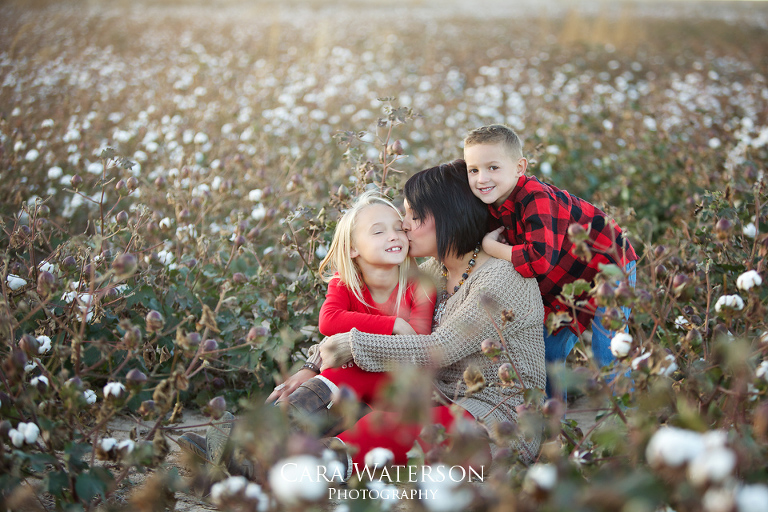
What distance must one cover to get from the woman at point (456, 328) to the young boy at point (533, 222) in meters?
0.06

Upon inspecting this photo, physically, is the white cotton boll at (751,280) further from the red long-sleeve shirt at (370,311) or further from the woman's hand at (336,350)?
Result: the woman's hand at (336,350)

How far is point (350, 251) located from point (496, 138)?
0.65 meters

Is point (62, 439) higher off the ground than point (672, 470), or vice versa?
point (672, 470)

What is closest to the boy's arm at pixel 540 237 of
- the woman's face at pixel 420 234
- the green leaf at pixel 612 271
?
the woman's face at pixel 420 234

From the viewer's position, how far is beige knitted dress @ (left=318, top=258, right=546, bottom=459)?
76.4 inches

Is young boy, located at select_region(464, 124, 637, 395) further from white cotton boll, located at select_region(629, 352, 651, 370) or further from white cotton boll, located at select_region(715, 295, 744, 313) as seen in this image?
white cotton boll, located at select_region(629, 352, 651, 370)

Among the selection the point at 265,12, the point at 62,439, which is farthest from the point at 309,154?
the point at 265,12

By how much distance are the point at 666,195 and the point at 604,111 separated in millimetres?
1498

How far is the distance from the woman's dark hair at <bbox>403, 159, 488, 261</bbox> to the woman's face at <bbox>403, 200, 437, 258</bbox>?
0.7 inches

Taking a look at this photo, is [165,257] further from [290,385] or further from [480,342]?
[480,342]

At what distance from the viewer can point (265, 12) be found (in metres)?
14.3

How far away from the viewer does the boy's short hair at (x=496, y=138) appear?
6.90 feet

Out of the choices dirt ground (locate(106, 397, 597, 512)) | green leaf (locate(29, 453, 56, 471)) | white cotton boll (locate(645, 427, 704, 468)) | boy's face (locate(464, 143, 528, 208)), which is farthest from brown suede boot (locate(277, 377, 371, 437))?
white cotton boll (locate(645, 427, 704, 468))

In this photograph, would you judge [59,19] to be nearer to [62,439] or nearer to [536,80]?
[536,80]
